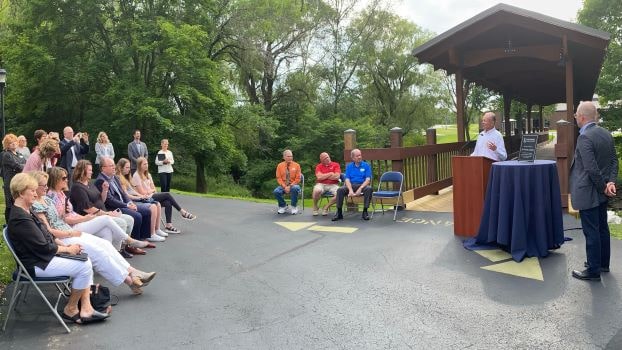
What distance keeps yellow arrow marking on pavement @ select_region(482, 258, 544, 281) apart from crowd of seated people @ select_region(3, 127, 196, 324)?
375 cm

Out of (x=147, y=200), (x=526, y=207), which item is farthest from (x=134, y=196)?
(x=526, y=207)

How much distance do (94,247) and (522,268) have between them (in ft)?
14.7

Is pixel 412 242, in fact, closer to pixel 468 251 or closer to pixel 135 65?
pixel 468 251

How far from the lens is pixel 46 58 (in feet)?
72.3

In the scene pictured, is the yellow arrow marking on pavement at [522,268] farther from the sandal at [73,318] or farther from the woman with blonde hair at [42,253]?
the sandal at [73,318]

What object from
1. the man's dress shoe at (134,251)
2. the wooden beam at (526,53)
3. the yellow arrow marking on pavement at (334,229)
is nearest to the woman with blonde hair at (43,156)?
the man's dress shoe at (134,251)

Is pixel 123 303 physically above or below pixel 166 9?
below

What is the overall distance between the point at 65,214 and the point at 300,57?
31.4 meters

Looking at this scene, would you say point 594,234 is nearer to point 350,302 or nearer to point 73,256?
point 350,302

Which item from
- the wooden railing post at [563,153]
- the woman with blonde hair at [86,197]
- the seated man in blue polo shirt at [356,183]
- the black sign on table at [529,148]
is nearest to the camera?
the woman with blonde hair at [86,197]

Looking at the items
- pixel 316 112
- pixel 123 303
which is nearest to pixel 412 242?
pixel 123 303

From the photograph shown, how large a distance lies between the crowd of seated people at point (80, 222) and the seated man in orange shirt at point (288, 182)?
2.11 meters

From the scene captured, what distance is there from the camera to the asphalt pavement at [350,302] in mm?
4066

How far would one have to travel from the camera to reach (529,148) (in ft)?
22.2
